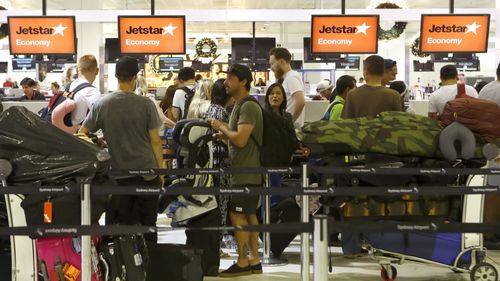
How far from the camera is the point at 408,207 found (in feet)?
15.9

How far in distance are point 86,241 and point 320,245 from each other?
1.23 m

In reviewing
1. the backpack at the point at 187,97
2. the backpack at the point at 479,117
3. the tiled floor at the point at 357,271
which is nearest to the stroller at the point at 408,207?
the backpack at the point at 479,117

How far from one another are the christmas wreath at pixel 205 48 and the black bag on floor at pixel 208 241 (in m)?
13.9

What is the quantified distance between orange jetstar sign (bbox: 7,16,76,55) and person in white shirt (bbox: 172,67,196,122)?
4.28 m

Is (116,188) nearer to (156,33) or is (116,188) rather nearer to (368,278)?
(368,278)

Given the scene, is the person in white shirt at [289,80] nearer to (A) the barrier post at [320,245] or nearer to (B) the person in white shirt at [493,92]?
(B) the person in white shirt at [493,92]

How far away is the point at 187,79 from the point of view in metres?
7.79

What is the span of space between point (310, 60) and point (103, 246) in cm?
1361

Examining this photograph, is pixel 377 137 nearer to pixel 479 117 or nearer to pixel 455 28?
pixel 479 117

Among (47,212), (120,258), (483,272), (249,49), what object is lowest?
(483,272)

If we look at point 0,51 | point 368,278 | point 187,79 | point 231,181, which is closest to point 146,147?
point 231,181

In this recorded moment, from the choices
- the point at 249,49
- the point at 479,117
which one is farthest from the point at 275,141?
the point at 249,49

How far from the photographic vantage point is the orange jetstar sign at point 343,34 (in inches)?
449

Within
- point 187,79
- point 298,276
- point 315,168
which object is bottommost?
point 298,276
